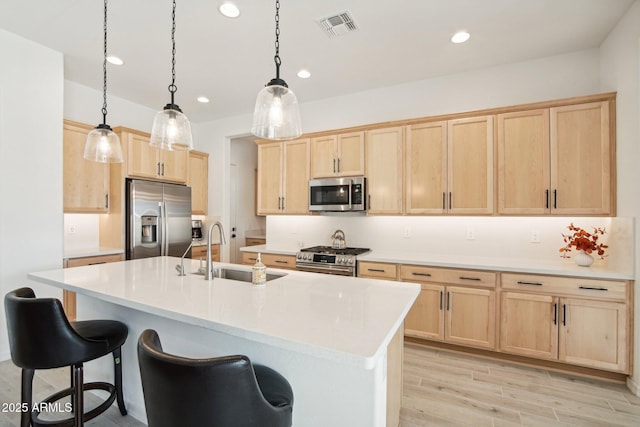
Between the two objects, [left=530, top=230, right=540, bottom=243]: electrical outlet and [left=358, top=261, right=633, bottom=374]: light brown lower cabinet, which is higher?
[left=530, top=230, right=540, bottom=243]: electrical outlet

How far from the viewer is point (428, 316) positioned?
117 inches

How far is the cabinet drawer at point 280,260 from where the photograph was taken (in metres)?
3.75

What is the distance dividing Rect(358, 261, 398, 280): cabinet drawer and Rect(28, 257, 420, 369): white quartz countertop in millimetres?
1275

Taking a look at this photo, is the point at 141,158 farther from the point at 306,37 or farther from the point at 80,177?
the point at 306,37

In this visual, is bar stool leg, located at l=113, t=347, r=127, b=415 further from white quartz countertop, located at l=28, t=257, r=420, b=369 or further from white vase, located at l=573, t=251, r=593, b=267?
white vase, located at l=573, t=251, r=593, b=267

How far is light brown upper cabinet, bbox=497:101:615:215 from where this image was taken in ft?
8.46

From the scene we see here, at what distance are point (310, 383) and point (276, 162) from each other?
10.8 ft

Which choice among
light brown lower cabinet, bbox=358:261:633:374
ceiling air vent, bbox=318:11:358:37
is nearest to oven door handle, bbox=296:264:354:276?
light brown lower cabinet, bbox=358:261:633:374

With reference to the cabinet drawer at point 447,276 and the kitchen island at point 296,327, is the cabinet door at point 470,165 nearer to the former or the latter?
the cabinet drawer at point 447,276

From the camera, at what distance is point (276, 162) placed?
4.21 metres

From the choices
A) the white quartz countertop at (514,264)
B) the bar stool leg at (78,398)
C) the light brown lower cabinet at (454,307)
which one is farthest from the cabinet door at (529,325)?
the bar stool leg at (78,398)

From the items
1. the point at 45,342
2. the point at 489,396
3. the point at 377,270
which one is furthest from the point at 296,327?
the point at 377,270

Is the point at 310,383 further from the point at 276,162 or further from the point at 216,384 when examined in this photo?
the point at 276,162

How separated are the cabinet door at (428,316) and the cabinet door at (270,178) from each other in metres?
2.20
